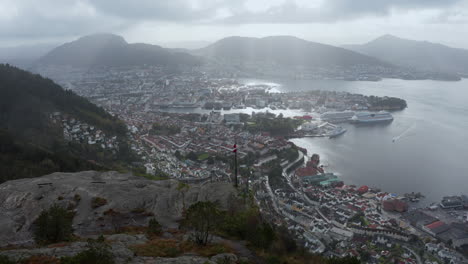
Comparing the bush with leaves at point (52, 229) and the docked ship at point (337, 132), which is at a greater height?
the bush with leaves at point (52, 229)

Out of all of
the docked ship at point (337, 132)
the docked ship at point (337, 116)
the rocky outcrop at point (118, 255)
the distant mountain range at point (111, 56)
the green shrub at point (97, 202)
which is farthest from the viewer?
the distant mountain range at point (111, 56)

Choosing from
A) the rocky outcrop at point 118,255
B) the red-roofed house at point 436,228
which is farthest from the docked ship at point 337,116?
the rocky outcrop at point 118,255

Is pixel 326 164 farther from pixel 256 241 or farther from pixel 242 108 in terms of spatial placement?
pixel 242 108

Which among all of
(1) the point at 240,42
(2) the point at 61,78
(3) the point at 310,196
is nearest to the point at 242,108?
(3) the point at 310,196

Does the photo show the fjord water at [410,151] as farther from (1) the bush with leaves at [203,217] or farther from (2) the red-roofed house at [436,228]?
(1) the bush with leaves at [203,217]

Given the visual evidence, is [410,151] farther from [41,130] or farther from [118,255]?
[41,130]

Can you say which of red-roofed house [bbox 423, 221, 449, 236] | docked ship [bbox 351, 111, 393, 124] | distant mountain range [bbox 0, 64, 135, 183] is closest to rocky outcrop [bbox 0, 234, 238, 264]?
distant mountain range [bbox 0, 64, 135, 183]
